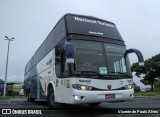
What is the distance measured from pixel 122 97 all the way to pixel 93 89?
113cm

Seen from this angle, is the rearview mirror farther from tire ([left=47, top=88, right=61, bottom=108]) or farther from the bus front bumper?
tire ([left=47, top=88, right=61, bottom=108])

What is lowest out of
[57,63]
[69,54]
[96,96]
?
[96,96]

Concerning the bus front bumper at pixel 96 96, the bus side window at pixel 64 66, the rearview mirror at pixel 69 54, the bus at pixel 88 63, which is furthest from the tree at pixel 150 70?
the rearview mirror at pixel 69 54

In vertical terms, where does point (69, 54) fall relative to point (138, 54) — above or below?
below

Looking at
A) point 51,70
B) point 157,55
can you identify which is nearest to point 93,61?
point 51,70

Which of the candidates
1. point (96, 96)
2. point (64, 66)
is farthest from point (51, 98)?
point (96, 96)

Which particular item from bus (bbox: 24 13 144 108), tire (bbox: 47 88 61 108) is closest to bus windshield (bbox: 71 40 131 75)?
bus (bbox: 24 13 144 108)

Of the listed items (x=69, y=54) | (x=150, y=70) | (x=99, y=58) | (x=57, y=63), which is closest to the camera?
(x=69, y=54)

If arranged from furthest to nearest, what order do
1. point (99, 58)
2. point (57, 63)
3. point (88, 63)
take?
point (57, 63) → point (99, 58) → point (88, 63)

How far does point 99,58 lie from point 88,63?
1.63 feet

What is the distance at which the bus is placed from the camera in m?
10.1

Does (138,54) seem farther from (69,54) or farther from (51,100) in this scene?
(51,100)

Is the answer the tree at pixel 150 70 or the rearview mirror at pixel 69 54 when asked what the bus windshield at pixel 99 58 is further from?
the tree at pixel 150 70

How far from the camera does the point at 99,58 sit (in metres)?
10.7
